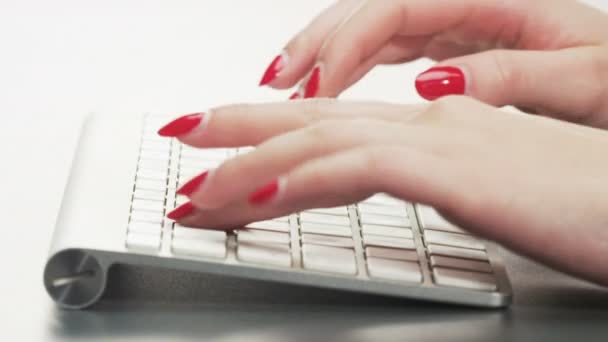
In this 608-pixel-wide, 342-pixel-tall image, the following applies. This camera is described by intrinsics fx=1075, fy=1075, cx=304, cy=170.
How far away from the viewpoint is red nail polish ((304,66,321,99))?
3.17 feet

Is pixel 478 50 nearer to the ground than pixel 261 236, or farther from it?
farther from it

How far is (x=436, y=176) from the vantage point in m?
0.68

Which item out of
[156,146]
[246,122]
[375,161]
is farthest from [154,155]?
[375,161]

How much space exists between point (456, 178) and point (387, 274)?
0.08m

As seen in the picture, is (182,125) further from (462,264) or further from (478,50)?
(478,50)

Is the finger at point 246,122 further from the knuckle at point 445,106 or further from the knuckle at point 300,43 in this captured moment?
the knuckle at point 300,43

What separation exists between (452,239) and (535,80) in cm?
24

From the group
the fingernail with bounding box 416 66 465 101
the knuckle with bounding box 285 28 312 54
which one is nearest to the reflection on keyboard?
the fingernail with bounding box 416 66 465 101

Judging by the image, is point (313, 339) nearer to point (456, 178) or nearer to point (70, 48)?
point (456, 178)

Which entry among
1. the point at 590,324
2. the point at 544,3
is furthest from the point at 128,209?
the point at 544,3

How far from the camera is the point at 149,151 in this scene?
84 centimetres

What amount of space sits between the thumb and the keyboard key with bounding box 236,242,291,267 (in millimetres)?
251

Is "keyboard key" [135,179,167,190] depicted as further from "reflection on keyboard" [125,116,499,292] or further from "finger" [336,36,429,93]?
"finger" [336,36,429,93]

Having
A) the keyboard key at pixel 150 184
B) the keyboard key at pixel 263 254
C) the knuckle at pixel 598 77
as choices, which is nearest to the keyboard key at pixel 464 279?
the keyboard key at pixel 263 254
